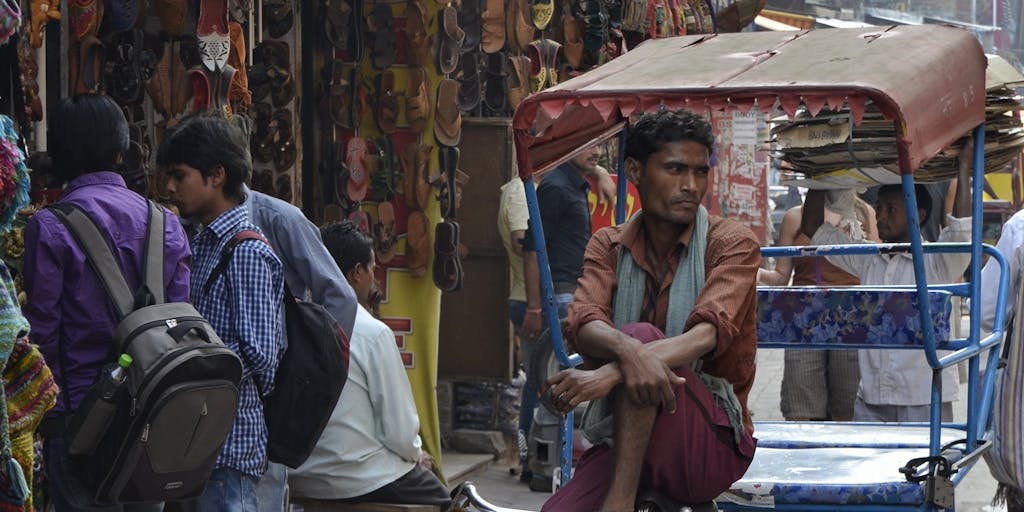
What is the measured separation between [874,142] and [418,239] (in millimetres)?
2422

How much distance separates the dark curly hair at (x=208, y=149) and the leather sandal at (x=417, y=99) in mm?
2896

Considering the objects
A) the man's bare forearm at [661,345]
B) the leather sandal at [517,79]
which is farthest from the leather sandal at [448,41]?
the man's bare forearm at [661,345]

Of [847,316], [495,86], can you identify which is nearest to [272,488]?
[847,316]

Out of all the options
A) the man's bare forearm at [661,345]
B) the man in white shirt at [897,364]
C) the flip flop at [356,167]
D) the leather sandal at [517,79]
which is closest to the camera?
the man's bare forearm at [661,345]

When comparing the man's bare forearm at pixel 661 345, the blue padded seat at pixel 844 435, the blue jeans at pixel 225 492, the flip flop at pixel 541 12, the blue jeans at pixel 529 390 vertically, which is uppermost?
the flip flop at pixel 541 12

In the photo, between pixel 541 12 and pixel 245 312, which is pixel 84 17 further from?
pixel 541 12

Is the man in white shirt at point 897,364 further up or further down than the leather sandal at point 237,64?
further down

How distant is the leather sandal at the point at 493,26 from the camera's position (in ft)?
26.1

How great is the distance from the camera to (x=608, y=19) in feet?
30.2

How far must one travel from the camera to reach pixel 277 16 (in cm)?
641

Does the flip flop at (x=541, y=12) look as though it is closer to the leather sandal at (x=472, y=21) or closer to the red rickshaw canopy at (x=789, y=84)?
the leather sandal at (x=472, y=21)

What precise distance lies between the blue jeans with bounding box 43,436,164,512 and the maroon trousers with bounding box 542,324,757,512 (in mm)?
1178

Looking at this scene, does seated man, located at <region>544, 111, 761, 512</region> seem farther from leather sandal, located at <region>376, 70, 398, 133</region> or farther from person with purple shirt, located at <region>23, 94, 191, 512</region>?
leather sandal, located at <region>376, 70, 398, 133</region>

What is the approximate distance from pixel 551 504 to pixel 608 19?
5.95 m
